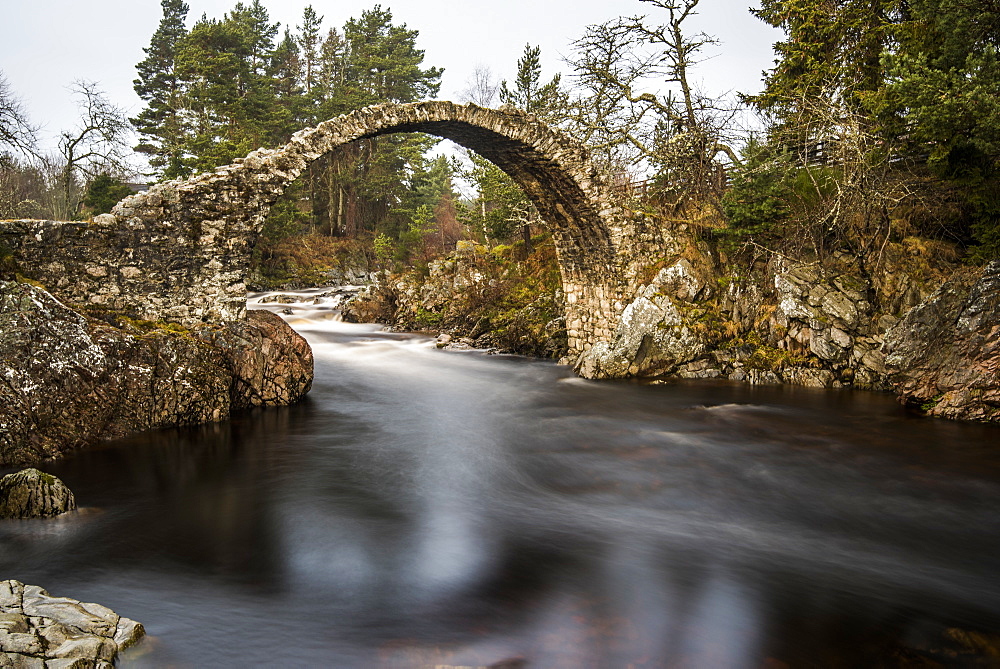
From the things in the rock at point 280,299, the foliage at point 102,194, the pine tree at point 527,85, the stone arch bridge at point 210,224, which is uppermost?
the pine tree at point 527,85

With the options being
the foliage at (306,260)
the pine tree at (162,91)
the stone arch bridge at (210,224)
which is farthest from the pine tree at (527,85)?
the pine tree at (162,91)

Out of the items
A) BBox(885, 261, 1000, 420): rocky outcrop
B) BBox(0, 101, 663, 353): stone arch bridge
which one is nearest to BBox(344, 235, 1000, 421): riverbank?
BBox(885, 261, 1000, 420): rocky outcrop

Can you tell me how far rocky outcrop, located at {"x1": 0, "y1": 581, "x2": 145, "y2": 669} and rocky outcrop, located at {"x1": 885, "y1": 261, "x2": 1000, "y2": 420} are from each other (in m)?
8.78

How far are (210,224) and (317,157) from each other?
1.71 m

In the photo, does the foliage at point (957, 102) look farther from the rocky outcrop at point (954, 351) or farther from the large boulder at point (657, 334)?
the large boulder at point (657, 334)

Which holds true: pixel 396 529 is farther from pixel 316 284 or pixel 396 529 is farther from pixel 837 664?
pixel 316 284

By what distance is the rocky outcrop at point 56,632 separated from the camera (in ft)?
8.46

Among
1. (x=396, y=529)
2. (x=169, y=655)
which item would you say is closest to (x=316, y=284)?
(x=396, y=529)

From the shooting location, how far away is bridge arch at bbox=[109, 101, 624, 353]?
25.3 ft

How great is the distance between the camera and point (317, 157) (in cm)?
834

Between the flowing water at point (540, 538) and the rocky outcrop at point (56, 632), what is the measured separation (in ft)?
0.54

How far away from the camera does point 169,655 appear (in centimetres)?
307

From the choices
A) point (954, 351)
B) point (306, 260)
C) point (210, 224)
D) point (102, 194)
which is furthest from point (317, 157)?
point (306, 260)

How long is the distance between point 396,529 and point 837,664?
3228 mm
